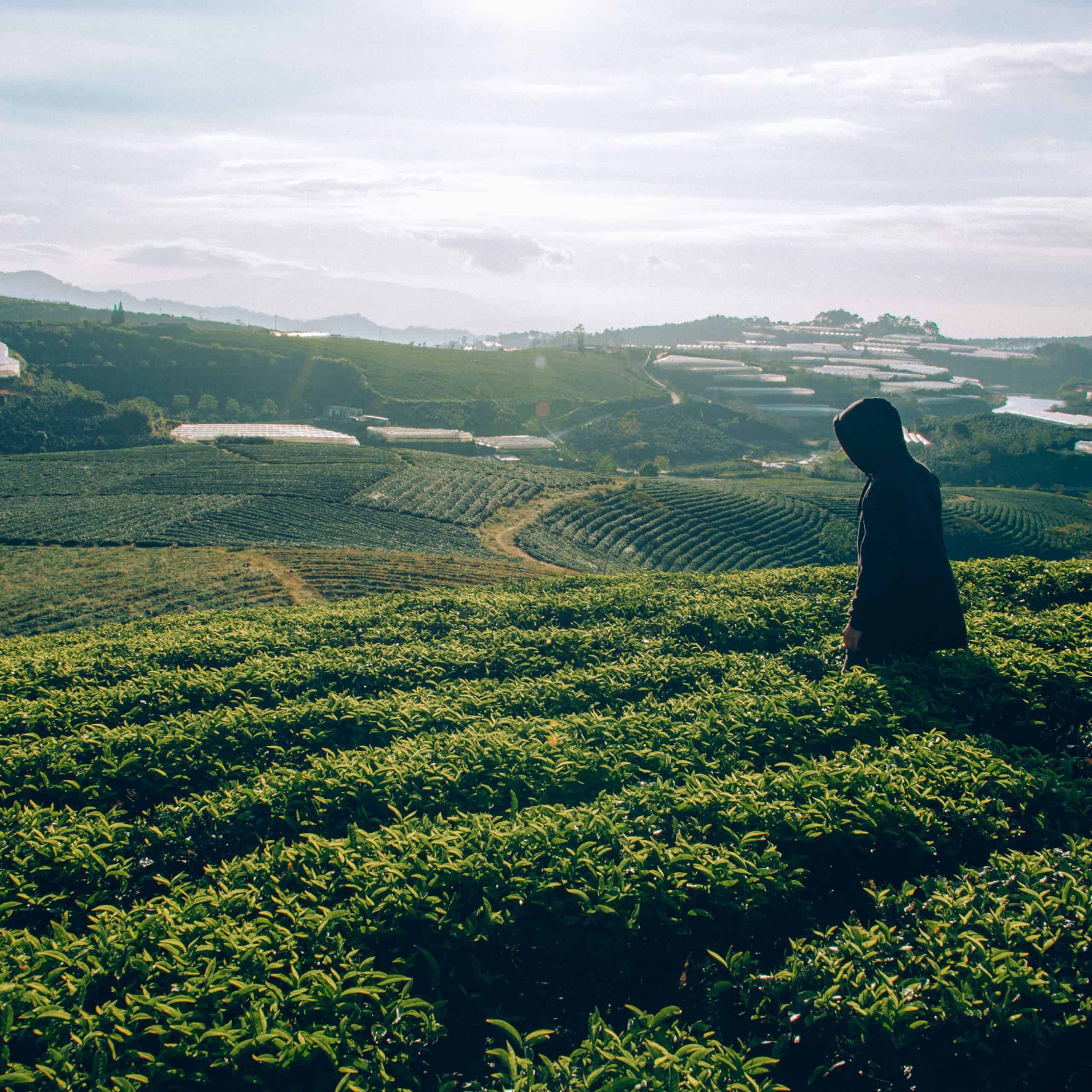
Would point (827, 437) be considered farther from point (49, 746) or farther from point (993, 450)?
point (49, 746)

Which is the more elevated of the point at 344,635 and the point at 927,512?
the point at 927,512

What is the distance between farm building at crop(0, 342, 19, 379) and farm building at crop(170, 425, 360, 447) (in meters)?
17.2

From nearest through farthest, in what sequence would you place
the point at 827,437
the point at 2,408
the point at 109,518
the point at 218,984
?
the point at 218,984
the point at 109,518
the point at 2,408
the point at 827,437

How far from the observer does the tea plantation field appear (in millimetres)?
3875

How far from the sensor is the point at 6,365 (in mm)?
83500

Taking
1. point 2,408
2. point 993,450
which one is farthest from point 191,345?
point 993,450

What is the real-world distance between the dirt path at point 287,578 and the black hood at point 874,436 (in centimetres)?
2090

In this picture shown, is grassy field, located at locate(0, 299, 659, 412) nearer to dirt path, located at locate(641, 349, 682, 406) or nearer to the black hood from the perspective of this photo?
dirt path, located at locate(641, 349, 682, 406)

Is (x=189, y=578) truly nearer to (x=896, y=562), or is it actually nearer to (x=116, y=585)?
(x=116, y=585)

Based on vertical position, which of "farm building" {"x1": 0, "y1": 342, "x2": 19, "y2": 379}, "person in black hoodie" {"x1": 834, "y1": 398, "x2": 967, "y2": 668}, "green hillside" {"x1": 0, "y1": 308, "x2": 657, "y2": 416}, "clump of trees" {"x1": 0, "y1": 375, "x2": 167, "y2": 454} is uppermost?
"green hillside" {"x1": 0, "y1": 308, "x2": 657, "y2": 416}

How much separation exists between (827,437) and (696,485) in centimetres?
5515

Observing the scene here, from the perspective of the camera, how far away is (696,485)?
63156 mm

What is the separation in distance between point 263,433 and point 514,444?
2773cm

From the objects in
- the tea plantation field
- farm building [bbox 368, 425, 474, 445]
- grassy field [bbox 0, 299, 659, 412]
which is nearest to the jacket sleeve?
the tea plantation field
